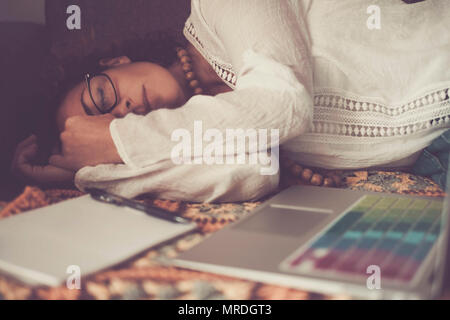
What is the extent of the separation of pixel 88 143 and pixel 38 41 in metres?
0.36

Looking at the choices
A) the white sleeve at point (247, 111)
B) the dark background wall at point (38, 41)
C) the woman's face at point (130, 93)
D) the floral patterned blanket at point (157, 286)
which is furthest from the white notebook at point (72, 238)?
the woman's face at point (130, 93)

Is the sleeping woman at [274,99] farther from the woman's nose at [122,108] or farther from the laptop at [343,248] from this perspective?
the laptop at [343,248]

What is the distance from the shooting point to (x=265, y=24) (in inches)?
30.6

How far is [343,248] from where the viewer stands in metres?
0.42

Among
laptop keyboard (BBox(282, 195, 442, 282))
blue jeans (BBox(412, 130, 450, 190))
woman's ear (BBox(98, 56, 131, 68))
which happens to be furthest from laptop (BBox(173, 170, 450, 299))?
woman's ear (BBox(98, 56, 131, 68))

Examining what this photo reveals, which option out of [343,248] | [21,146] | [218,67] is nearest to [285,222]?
[343,248]

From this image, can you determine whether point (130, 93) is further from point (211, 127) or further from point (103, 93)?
point (211, 127)

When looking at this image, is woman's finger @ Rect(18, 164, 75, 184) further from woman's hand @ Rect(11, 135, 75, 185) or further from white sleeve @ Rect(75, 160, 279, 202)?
white sleeve @ Rect(75, 160, 279, 202)

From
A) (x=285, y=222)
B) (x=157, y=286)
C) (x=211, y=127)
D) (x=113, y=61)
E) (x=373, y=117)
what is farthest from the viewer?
(x=113, y=61)

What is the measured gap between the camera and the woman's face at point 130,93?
879 millimetres

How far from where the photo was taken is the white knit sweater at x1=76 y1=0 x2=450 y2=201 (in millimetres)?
653

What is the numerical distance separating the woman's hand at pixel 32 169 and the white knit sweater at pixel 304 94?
12 centimetres

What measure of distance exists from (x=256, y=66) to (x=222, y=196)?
0.79ft
